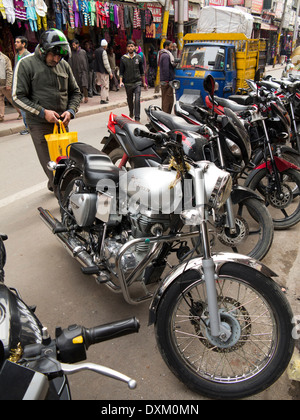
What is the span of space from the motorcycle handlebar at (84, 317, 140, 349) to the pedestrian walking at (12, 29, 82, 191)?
3.03 m

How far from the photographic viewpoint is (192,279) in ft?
5.90

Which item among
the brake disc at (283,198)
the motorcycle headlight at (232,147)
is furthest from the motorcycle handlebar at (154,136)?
the brake disc at (283,198)

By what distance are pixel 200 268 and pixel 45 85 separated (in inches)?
115

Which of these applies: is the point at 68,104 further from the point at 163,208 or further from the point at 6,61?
the point at 6,61

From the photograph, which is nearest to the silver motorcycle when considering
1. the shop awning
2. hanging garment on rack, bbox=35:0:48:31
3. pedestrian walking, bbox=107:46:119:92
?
hanging garment on rack, bbox=35:0:48:31

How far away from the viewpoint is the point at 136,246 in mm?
2275

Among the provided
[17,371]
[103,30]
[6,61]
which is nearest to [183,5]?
[103,30]

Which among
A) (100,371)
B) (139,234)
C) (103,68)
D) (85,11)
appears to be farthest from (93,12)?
(100,371)

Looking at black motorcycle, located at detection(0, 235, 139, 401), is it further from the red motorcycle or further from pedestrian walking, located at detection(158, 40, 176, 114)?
pedestrian walking, located at detection(158, 40, 176, 114)

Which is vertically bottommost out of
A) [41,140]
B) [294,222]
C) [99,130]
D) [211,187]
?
[99,130]

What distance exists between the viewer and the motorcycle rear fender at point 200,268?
177cm

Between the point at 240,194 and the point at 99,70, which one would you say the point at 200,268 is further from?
the point at 99,70

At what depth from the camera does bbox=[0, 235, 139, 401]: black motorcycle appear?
2.91 ft
